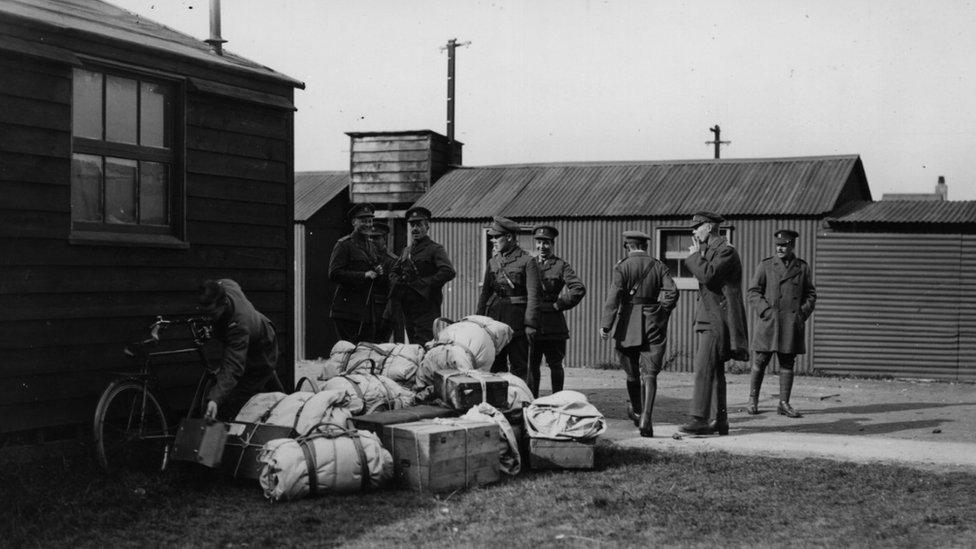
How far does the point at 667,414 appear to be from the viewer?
1179 cm

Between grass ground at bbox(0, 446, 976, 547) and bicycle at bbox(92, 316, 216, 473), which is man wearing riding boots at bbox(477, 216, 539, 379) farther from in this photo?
bicycle at bbox(92, 316, 216, 473)

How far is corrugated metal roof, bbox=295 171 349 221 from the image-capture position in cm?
2202

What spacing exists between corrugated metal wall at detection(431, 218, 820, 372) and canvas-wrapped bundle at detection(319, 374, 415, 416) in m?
11.2

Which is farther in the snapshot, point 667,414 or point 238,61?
point 667,414

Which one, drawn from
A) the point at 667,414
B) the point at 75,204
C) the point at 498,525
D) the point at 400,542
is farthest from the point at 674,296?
the point at 75,204

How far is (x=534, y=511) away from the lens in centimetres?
677

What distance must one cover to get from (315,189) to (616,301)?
15.1 meters

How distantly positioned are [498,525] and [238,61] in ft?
18.6

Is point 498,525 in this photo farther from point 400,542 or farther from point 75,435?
point 75,435

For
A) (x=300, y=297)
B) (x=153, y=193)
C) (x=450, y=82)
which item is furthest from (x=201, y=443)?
(x=450, y=82)

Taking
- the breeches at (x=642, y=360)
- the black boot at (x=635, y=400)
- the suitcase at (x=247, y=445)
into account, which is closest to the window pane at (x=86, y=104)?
the suitcase at (x=247, y=445)

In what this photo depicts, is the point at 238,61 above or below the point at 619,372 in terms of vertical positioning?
above

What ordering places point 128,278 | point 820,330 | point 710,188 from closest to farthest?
point 128,278
point 820,330
point 710,188

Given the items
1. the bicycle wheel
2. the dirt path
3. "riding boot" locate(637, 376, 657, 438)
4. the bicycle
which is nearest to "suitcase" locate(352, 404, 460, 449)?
the bicycle
